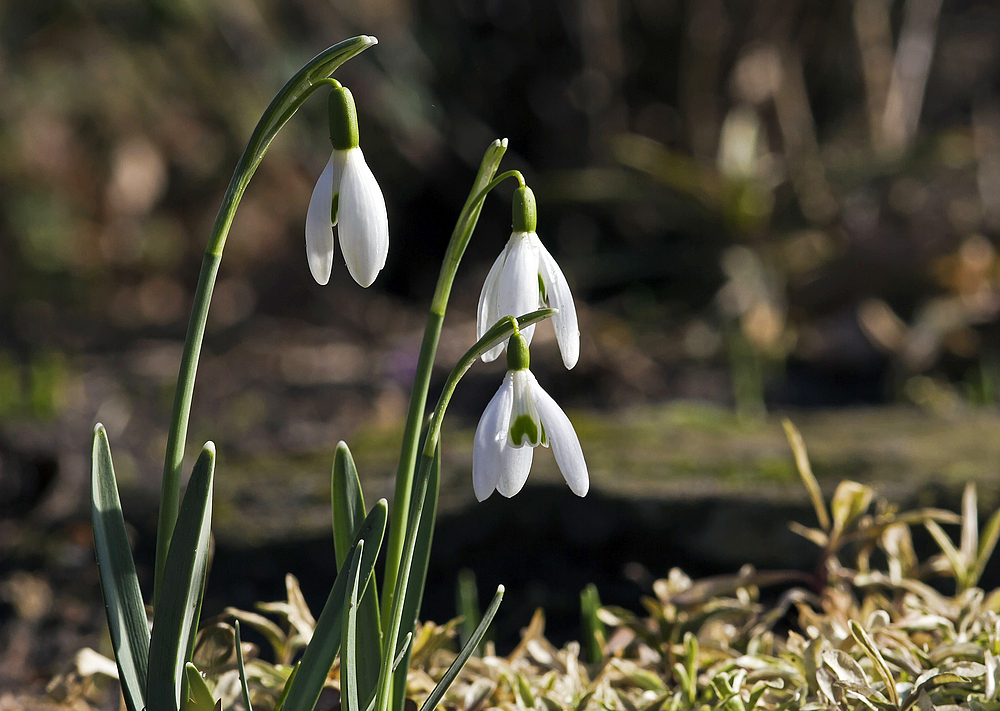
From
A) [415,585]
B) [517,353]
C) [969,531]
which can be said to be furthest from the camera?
[969,531]

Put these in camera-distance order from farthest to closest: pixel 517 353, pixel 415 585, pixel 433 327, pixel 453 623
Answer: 1. pixel 453 623
2. pixel 415 585
3. pixel 433 327
4. pixel 517 353

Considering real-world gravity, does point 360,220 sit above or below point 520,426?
above

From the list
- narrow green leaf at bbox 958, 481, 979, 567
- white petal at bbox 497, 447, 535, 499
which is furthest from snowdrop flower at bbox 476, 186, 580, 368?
narrow green leaf at bbox 958, 481, 979, 567

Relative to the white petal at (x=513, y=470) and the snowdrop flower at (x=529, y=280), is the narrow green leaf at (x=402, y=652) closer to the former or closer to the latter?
the white petal at (x=513, y=470)

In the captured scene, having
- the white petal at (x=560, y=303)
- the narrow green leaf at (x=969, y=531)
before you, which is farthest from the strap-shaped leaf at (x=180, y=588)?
the narrow green leaf at (x=969, y=531)

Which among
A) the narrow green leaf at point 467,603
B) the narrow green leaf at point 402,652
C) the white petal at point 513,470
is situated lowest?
the narrow green leaf at point 467,603

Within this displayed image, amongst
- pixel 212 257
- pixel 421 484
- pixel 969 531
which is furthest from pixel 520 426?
pixel 969 531

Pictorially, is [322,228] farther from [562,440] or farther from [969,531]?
[969,531]
